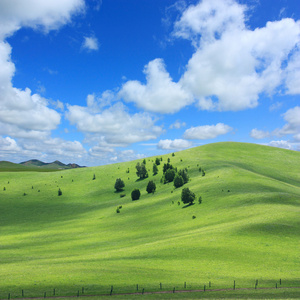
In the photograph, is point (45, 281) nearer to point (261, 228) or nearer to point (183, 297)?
point (183, 297)

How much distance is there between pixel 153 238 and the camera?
2400 inches

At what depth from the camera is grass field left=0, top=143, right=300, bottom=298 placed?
34969 millimetres

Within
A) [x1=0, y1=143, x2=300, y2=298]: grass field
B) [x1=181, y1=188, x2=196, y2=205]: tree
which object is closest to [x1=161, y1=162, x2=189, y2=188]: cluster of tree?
[x1=0, y1=143, x2=300, y2=298]: grass field

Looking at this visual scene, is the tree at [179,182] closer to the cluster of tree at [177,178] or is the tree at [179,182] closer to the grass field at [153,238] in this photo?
the cluster of tree at [177,178]

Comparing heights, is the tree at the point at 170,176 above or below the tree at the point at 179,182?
above

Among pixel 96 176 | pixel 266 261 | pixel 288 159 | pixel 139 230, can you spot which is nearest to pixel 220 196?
pixel 139 230

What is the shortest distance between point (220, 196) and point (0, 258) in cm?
6099

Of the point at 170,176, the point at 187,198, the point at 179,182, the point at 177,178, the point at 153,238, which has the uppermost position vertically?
the point at 170,176

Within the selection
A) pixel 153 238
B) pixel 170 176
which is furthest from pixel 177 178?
pixel 153 238

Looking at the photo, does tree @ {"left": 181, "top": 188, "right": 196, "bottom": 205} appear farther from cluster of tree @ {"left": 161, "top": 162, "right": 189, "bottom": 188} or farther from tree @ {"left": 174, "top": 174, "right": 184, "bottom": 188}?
cluster of tree @ {"left": 161, "top": 162, "right": 189, "bottom": 188}

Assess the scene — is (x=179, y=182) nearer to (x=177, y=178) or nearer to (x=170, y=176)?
(x=177, y=178)

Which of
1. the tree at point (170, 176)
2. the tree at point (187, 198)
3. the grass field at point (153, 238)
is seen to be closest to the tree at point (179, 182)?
the grass field at point (153, 238)

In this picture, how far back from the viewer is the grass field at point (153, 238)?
34969 mm

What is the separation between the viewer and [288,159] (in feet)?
577
